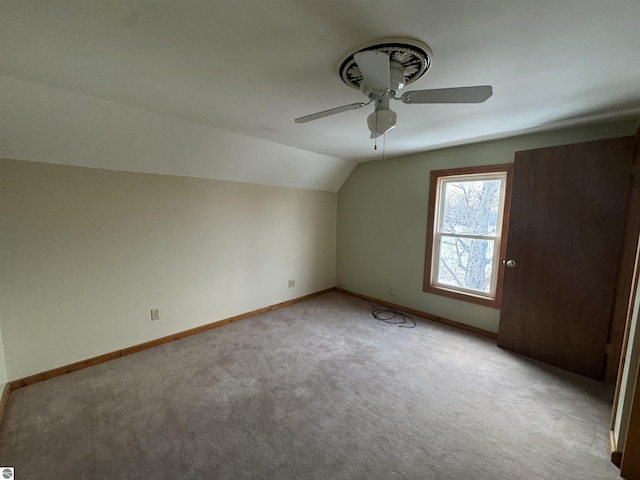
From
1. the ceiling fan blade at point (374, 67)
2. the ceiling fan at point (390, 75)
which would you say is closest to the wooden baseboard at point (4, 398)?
the ceiling fan at point (390, 75)

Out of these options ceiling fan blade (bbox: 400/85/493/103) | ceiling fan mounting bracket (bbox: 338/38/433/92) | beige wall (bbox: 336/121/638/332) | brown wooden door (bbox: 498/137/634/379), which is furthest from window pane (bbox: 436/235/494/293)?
ceiling fan mounting bracket (bbox: 338/38/433/92)

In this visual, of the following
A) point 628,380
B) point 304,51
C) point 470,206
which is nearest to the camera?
point 304,51

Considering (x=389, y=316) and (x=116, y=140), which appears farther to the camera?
(x=389, y=316)

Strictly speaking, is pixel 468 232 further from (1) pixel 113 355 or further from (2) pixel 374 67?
(1) pixel 113 355

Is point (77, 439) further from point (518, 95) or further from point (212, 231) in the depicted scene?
point (518, 95)

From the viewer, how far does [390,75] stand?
1408mm

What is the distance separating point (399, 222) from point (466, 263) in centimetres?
104

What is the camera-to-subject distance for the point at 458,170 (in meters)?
3.22

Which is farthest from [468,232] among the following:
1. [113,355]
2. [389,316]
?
[113,355]

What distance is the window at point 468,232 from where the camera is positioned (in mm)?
3018

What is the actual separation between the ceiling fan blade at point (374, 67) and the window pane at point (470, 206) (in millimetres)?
2397

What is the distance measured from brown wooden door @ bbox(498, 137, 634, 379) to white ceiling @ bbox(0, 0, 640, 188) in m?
0.45

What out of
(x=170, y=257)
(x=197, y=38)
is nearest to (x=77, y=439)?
(x=170, y=257)

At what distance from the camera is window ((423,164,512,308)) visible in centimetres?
302
